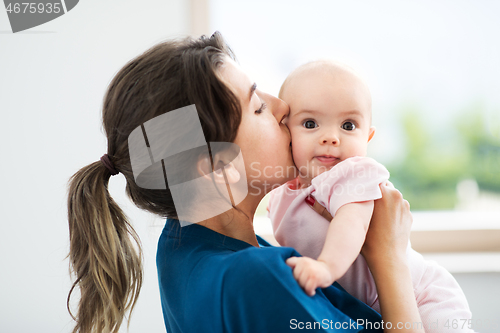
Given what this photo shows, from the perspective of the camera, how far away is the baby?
2.89 ft

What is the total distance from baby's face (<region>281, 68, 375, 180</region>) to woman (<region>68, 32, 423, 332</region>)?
0.13ft

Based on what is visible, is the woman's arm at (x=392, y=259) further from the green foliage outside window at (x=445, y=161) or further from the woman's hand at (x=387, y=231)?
the green foliage outside window at (x=445, y=161)

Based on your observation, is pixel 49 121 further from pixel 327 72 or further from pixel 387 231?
pixel 387 231

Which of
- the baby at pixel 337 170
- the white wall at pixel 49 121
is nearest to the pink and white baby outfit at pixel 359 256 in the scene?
the baby at pixel 337 170

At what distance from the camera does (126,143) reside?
0.81 m

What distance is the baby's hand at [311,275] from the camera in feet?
2.19

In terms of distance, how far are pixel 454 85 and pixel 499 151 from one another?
0.44 meters

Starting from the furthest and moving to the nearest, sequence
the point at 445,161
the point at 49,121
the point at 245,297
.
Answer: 1. the point at 445,161
2. the point at 49,121
3. the point at 245,297

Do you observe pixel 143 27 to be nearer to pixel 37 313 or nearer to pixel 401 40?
pixel 401 40

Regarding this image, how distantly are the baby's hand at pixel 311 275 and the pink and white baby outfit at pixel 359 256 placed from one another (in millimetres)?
195

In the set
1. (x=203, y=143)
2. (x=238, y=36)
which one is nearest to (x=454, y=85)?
(x=238, y=36)

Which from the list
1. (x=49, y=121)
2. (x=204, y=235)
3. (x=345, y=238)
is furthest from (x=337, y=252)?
(x=49, y=121)

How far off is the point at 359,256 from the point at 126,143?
629 millimetres

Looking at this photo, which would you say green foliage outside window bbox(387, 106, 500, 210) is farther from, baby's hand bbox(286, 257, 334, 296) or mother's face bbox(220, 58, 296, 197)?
baby's hand bbox(286, 257, 334, 296)
